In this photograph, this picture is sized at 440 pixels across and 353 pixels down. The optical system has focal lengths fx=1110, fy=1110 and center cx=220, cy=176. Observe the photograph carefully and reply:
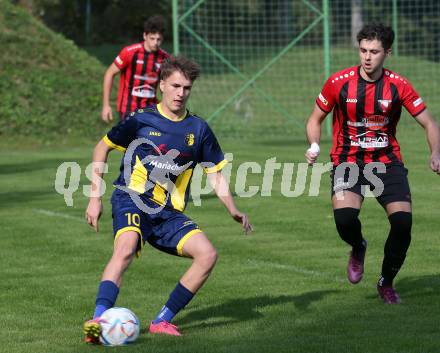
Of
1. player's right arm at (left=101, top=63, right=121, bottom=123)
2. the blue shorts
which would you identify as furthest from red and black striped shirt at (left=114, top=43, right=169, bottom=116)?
the blue shorts

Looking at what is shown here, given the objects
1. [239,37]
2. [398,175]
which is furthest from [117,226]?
[239,37]

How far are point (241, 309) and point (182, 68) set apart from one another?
2004mm

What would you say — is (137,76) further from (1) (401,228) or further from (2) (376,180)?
(1) (401,228)

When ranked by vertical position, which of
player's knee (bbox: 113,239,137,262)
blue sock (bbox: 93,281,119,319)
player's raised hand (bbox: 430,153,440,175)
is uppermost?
player's raised hand (bbox: 430,153,440,175)

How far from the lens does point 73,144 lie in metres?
25.8

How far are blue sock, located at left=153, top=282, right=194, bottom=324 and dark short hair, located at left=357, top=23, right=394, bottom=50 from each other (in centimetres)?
245

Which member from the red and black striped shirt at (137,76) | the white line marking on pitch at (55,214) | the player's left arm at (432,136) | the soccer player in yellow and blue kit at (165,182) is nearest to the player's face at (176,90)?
the soccer player in yellow and blue kit at (165,182)

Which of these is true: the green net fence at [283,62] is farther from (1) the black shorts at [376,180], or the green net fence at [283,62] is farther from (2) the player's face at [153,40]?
(1) the black shorts at [376,180]

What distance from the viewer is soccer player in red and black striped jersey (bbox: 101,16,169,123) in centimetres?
1568

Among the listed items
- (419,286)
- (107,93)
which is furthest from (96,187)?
(107,93)

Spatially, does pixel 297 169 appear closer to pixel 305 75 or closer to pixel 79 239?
pixel 79 239

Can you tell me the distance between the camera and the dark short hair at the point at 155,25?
14743mm

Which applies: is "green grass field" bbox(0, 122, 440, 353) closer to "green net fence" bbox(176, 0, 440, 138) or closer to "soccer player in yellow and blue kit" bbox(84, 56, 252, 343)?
"soccer player in yellow and blue kit" bbox(84, 56, 252, 343)

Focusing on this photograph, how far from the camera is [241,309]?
8.53m
